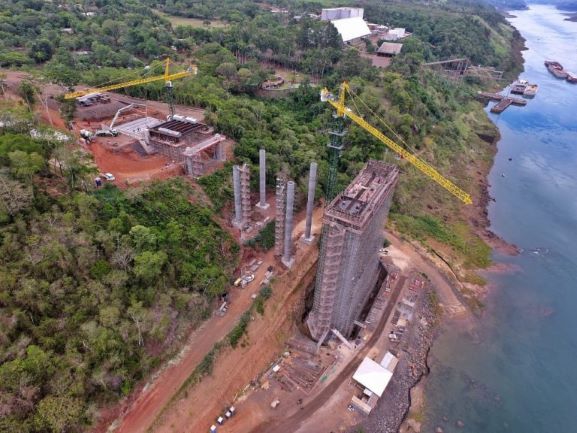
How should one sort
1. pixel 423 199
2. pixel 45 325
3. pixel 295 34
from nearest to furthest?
pixel 45 325 < pixel 423 199 < pixel 295 34

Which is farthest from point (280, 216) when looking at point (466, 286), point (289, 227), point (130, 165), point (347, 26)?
point (347, 26)

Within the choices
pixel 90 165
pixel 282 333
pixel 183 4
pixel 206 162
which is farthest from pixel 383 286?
pixel 183 4

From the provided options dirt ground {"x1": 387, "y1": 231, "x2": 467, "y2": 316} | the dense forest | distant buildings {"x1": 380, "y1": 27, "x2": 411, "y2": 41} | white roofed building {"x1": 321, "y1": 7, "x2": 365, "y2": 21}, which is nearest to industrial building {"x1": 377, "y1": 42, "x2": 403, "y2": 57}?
the dense forest

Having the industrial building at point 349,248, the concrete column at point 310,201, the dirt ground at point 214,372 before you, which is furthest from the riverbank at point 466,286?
the concrete column at point 310,201

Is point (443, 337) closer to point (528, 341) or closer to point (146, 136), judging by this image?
point (528, 341)

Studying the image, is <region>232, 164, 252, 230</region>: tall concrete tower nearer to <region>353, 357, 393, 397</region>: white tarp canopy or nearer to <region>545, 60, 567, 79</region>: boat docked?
<region>353, 357, 393, 397</region>: white tarp canopy

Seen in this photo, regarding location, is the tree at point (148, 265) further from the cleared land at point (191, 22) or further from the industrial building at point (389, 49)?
the cleared land at point (191, 22)
